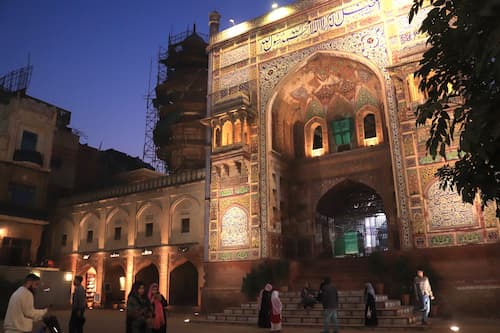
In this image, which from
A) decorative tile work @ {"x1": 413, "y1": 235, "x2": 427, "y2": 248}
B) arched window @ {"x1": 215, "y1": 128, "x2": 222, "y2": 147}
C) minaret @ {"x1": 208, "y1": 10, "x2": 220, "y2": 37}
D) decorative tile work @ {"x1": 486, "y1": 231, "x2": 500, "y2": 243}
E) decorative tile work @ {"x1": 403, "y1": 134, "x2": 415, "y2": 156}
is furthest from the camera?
minaret @ {"x1": 208, "y1": 10, "x2": 220, "y2": 37}

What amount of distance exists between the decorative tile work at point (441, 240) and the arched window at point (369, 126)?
222 inches

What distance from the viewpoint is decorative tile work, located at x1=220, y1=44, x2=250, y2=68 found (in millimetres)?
17984

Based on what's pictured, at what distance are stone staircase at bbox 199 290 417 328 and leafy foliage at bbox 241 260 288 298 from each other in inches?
31.7

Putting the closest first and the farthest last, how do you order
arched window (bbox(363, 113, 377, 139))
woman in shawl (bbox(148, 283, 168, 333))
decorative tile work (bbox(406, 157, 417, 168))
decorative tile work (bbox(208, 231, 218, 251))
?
woman in shawl (bbox(148, 283, 168, 333)) → decorative tile work (bbox(406, 157, 417, 168)) → decorative tile work (bbox(208, 231, 218, 251)) → arched window (bbox(363, 113, 377, 139))

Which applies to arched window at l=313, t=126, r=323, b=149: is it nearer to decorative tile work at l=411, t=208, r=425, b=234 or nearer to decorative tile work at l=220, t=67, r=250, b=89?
decorative tile work at l=220, t=67, r=250, b=89

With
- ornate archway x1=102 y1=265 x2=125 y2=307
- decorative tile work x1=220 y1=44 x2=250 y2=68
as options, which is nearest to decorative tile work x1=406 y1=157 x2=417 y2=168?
decorative tile work x1=220 y1=44 x2=250 y2=68

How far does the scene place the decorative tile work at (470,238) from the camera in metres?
11.6

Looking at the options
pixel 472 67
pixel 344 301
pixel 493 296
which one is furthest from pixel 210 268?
pixel 472 67

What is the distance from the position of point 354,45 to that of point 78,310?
1244 centimetres

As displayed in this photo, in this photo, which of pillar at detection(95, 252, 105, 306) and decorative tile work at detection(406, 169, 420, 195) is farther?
pillar at detection(95, 252, 105, 306)

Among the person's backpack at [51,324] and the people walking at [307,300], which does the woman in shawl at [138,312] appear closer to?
the person's backpack at [51,324]

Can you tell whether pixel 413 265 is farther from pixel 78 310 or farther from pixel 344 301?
pixel 78 310

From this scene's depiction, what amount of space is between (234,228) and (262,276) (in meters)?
2.45

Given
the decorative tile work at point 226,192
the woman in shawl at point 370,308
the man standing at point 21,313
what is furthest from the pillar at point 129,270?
the man standing at point 21,313
